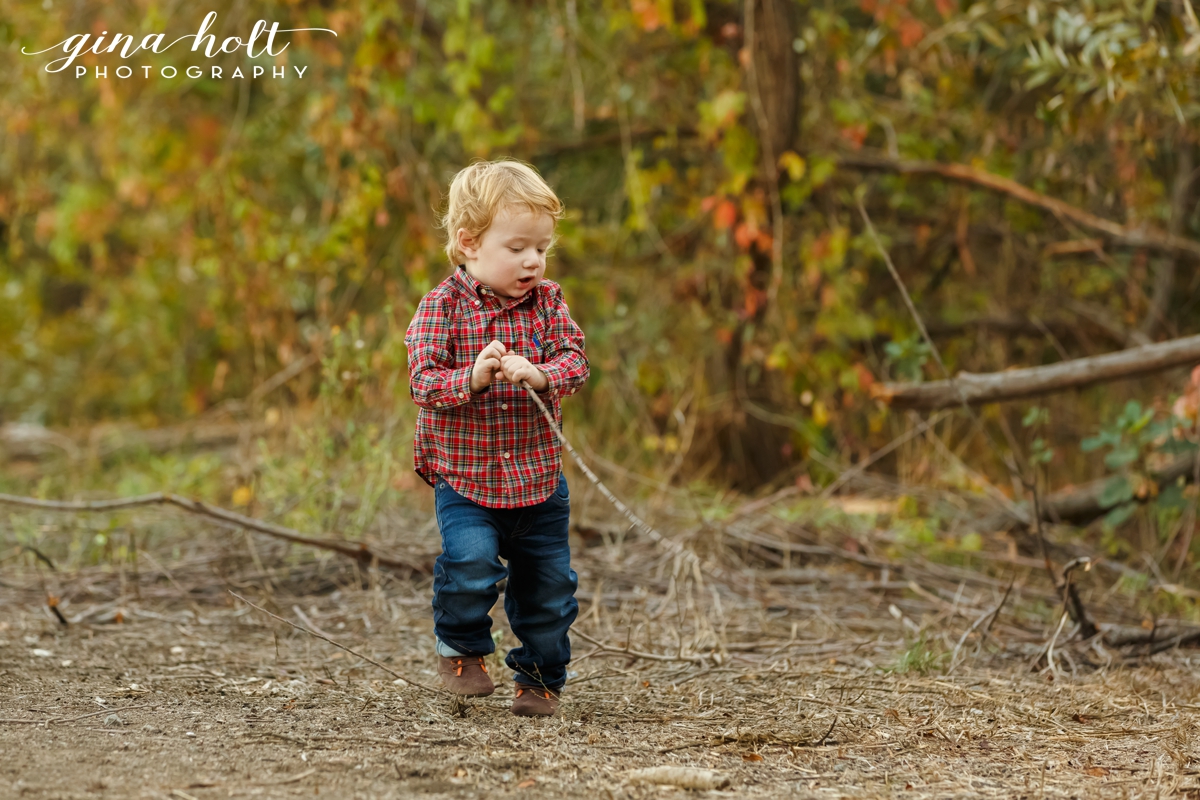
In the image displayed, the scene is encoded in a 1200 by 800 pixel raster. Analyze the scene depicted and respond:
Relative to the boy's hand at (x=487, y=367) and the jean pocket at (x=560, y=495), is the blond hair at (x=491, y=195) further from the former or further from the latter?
the jean pocket at (x=560, y=495)

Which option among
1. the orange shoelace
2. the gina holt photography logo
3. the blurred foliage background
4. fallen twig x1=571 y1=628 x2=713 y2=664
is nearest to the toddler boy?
the orange shoelace

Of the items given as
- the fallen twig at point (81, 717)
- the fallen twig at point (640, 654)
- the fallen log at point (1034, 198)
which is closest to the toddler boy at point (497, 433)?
the fallen twig at point (640, 654)

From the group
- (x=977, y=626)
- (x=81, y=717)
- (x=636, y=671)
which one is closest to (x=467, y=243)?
(x=636, y=671)

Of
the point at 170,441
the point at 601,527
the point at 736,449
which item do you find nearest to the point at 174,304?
the point at 170,441

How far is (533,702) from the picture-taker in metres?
2.94

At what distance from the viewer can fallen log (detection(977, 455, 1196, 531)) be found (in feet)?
16.5

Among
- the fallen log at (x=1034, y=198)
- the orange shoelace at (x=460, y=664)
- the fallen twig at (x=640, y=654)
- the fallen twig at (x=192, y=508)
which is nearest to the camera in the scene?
the orange shoelace at (x=460, y=664)

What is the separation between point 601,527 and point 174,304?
621 cm

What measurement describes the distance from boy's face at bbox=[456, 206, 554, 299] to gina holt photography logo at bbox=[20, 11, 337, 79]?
3.83 m

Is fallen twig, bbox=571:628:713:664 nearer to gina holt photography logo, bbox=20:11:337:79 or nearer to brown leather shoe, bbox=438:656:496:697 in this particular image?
brown leather shoe, bbox=438:656:496:697

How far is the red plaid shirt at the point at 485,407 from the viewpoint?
2.91 meters

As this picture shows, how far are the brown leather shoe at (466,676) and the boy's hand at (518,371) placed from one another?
707mm

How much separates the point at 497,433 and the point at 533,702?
25.8 inches

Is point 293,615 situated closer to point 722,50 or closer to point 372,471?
point 372,471
